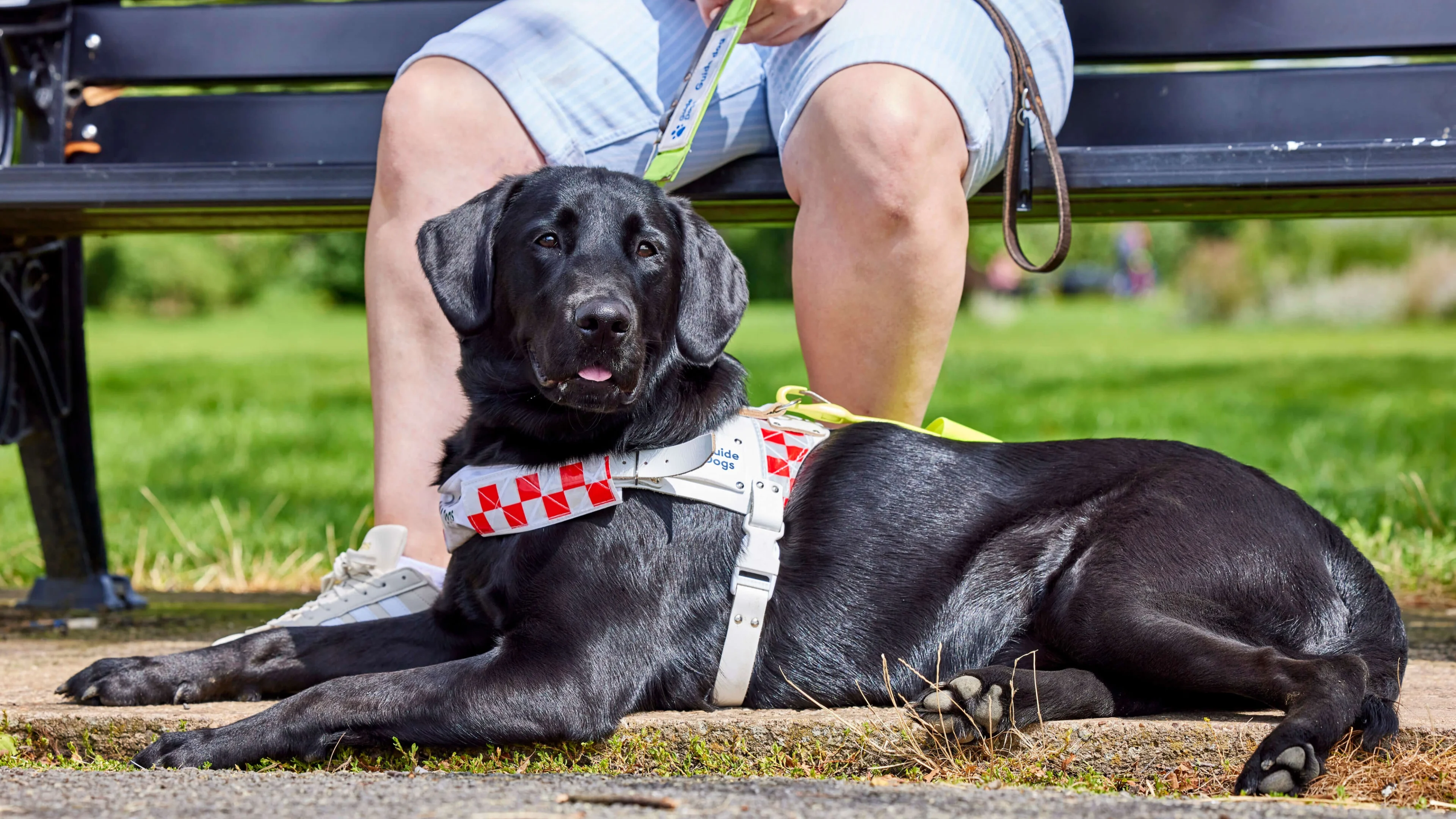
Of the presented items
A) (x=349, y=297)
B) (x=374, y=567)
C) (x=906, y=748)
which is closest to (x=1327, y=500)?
(x=906, y=748)

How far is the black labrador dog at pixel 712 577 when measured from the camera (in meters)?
2.08

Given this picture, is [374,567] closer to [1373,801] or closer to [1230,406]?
[1373,801]

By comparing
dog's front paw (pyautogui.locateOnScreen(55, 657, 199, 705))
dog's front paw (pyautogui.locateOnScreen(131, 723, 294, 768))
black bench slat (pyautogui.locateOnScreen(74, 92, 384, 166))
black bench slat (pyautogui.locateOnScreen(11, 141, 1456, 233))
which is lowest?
dog's front paw (pyautogui.locateOnScreen(55, 657, 199, 705))

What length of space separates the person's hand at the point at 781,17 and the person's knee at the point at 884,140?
202mm

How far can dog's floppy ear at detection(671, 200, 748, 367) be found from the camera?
2.40 meters

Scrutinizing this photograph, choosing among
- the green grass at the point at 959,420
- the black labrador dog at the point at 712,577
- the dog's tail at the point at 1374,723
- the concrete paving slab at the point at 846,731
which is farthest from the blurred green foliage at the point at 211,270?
the dog's tail at the point at 1374,723

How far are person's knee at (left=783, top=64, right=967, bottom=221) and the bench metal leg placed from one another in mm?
2059

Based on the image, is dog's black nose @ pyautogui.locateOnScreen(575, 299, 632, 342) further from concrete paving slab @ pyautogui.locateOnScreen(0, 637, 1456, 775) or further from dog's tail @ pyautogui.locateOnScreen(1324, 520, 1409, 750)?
dog's tail @ pyautogui.locateOnScreen(1324, 520, 1409, 750)

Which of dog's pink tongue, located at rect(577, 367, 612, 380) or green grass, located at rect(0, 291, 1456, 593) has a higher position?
dog's pink tongue, located at rect(577, 367, 612, 380)

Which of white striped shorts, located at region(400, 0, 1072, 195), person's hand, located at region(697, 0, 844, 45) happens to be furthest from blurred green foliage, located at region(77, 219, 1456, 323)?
person's hand, located at region(697, 0, 844, 45)

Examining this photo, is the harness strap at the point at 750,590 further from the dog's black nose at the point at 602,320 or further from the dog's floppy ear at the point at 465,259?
the dog's floppy ear at the point at 465,259

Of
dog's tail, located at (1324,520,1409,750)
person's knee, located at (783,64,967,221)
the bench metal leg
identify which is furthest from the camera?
the bench metal leg

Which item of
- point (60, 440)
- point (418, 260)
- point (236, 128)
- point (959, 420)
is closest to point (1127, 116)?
point (418, 260)

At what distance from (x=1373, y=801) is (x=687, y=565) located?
1.08m
